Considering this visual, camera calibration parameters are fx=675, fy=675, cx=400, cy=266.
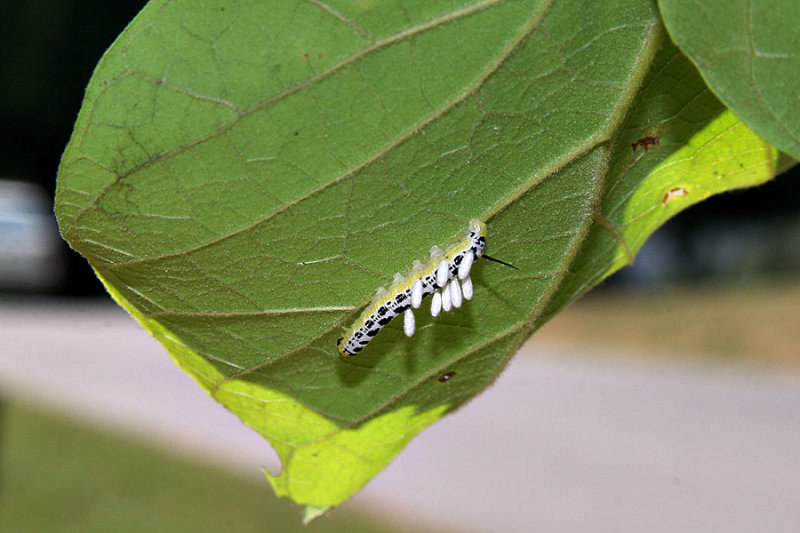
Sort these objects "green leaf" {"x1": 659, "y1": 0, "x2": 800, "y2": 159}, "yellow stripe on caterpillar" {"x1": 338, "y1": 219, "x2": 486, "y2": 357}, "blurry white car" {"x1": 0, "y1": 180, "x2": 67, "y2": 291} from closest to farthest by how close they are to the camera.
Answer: "green leaf" {"x1": 659, "y1": 0, "x2": 800, "y2": 159} < "yellow stripe on caterpillar" {"x1": 338, "y1": 219, "x2": 486, "y2": 357} < "blurry white car" {"x1": 0, "y1": 180, "x2": 67, "y2": 291}

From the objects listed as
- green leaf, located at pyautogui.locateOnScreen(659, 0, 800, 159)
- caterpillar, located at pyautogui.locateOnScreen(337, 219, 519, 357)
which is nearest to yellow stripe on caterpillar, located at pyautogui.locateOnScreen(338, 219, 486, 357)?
caterpillar, located at pyautogui.locateOnScreen(337, 219, 519, 357)

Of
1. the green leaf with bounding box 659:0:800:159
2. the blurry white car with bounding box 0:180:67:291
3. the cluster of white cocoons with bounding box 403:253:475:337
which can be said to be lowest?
the blurry white car with bounding box 0:180:67:291

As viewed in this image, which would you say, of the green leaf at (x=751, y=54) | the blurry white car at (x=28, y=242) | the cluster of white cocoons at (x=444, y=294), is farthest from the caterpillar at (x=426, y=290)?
the blurry white car at (x=28, y=242)

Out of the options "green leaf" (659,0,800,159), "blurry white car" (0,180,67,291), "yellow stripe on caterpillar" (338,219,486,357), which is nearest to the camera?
"green leaf" (659,0,800,159)

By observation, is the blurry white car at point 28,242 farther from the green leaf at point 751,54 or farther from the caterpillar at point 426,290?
the green leaf at point 751,54

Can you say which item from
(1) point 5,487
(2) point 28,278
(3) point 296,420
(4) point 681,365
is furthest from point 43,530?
(2) point 28,278

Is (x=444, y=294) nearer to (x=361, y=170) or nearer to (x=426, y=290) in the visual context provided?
(x=426, y=290)

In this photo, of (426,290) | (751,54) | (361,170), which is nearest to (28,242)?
(426,290)

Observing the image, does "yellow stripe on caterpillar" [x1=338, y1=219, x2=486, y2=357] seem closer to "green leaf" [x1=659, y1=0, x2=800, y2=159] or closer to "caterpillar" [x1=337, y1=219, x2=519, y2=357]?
"caterpillar" [x1=337, y1=219, x2=519, y2=357]
